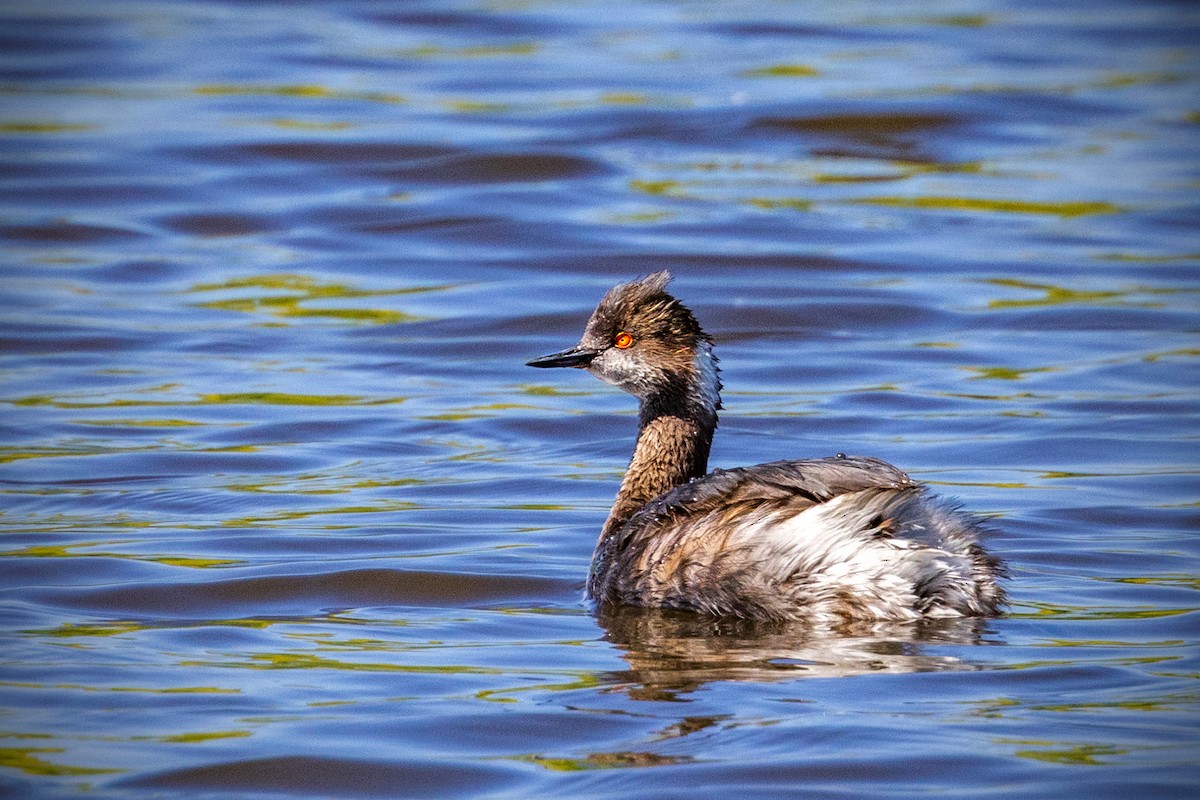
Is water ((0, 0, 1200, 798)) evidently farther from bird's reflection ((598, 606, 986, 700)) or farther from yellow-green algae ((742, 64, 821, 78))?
yellow-green algae ((742, 64, 821, 78))

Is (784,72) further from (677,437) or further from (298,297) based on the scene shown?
(677,437)

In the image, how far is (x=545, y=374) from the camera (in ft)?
34.0

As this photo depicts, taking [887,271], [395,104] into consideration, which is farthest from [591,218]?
[395,104]

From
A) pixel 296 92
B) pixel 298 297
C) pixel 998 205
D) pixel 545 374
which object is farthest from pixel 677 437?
pixel 296 92

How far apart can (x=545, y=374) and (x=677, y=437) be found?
352cm

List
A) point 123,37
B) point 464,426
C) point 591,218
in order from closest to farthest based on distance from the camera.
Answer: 1. point 464,426
2. point 591,218
3. point 123,37

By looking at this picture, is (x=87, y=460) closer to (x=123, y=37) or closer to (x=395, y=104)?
(x=395, y=104)

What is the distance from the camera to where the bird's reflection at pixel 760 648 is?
5383 mm

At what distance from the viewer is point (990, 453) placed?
332 inches

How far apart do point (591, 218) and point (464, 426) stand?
14.3 feet

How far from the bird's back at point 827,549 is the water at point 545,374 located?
113 mm

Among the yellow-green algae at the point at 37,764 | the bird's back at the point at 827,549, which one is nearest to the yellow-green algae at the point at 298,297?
the bird's back at the point at 827,549

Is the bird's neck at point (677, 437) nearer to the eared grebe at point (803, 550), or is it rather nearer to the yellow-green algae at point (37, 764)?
the eared grebe at point (803, 550)

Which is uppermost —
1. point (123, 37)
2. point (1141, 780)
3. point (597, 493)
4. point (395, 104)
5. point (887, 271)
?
point (123, 37)
